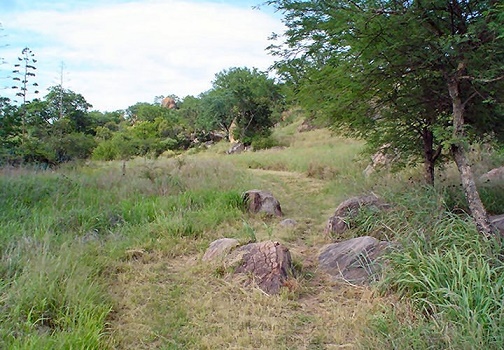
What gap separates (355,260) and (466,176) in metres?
1.65

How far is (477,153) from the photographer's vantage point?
28.0 ft

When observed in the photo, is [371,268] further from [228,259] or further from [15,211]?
[15,211]

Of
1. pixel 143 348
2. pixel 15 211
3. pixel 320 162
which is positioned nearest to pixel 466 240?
pixel 143 348

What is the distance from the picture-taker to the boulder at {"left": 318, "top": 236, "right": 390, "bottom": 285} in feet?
11.2

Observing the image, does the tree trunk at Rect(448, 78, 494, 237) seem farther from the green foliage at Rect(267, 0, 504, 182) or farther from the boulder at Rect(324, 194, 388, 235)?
the boulder at Rect(324, 194, 388, 235)

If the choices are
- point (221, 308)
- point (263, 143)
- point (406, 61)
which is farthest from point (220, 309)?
point (263, 143)

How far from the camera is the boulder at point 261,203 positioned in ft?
20.4

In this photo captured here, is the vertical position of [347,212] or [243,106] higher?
[243,106]

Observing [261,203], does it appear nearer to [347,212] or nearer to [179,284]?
[347,212]

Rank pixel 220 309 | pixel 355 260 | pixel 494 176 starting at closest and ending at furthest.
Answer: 1. pixel 220 309
2. pixel 355 260
3. pixel 494 176

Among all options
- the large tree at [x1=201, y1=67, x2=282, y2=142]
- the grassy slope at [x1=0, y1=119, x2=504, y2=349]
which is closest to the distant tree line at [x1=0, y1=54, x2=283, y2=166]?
the large tree at [x1=201, y1=67, x2=282, y2=142]

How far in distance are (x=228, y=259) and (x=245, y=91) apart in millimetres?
27007

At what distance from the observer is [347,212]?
5199mm

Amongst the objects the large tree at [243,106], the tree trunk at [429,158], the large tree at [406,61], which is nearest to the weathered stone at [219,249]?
the large tree at [406,61]
